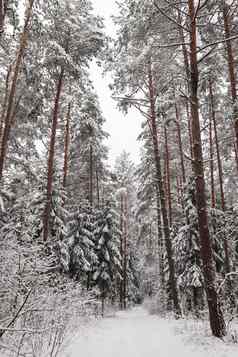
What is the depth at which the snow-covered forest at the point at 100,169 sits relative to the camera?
6871mm

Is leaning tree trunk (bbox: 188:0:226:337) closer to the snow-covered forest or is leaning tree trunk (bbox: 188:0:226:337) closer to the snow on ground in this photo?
the snow-covered forest

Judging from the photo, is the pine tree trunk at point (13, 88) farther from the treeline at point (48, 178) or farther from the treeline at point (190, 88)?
the treeline at point (190, 88)

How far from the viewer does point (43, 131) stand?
53.1 feet

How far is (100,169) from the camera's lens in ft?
82.4

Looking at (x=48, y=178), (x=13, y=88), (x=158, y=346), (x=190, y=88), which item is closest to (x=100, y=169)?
(x=48, y=178)

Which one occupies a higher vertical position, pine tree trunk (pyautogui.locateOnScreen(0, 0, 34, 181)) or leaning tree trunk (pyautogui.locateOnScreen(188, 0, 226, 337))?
pine tree trunk (pyautogui.locateOnScreen(0, 0, 34, 181))

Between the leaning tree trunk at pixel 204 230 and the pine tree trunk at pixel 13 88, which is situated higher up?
the pine tree trunk at pixel 13 88

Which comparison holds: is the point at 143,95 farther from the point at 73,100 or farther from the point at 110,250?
the point at 110,250

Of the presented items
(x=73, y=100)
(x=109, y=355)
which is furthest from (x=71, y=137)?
(x=109, y=355)

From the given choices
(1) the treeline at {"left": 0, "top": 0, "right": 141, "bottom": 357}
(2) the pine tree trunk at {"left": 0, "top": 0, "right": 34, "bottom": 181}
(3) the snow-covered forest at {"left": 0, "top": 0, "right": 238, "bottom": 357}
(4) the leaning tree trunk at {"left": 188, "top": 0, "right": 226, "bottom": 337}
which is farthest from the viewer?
(2) the pine tree trunk at {"left": 0, "top": 0, "right": 34, "bottom": 181}

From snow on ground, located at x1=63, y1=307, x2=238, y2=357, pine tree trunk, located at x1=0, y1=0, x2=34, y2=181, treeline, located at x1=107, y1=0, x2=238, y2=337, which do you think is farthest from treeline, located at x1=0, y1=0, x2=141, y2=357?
treeline, located at x1=107, y1=0, x2=238, y2=337

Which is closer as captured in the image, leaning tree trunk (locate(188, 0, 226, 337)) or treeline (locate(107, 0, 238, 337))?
leaning tree trunk (locate(188, 0, 226, 337))

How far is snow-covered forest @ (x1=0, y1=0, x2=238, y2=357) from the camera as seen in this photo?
6871 mm

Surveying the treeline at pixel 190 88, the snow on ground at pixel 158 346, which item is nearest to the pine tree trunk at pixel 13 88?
the treeline at pixel 190 88
